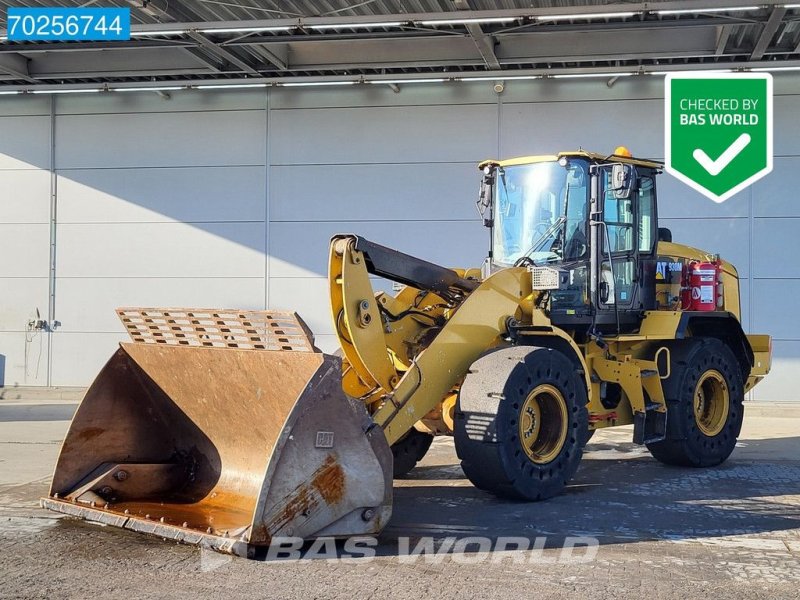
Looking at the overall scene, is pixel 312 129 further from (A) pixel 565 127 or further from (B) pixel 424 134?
(A) pixel 565 127

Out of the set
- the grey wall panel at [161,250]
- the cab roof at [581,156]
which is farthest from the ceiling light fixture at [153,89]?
the cab roof at [581,156]

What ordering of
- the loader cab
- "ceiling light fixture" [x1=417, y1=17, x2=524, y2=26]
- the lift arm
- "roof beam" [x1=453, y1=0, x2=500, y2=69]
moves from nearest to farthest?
the lift arm
the loader cab
"ceiling light fixture" [x1=417, y1=17, x2=524, y2=26]
"roof beam" [x1=453, y1=0, x2=500, y2=69]

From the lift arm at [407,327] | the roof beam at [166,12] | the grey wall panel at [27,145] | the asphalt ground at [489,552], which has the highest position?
the roof beam at [166,12]

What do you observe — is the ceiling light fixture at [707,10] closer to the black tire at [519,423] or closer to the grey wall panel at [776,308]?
the grey wall panel at [776,308]

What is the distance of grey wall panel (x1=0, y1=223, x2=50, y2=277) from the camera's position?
17.8 metres

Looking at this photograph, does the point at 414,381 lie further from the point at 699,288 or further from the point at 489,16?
the point at 489,16

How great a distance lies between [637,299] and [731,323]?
A: 1493 millimetres

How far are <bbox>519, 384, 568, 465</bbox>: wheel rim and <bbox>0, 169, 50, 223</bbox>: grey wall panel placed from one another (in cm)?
1256

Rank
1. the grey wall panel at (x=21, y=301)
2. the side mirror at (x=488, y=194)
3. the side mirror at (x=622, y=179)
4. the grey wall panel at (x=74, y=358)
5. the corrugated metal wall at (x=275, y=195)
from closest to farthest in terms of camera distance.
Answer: the side mirror at (x=622, y=179) → the side mirror at (x=488, y=194) → the corrugated metal wall at (x=275, y=195) → the grey wall panel at (x=74, y=358) → the grey wall panel at (x=21, y=301)

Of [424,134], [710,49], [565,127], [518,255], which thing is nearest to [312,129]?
[424,134]

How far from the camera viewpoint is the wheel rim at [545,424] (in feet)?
26.1

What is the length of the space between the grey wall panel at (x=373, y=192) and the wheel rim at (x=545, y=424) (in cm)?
883

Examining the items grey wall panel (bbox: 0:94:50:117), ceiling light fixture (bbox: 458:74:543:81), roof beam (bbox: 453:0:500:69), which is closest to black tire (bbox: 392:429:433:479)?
roof beam (bbox: 453:0:500:69)

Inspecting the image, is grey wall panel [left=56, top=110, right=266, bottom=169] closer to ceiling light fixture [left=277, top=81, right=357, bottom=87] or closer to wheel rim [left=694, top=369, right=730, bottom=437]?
ceiling light fixture [left=277, top=81, right=357, bottom=87]
